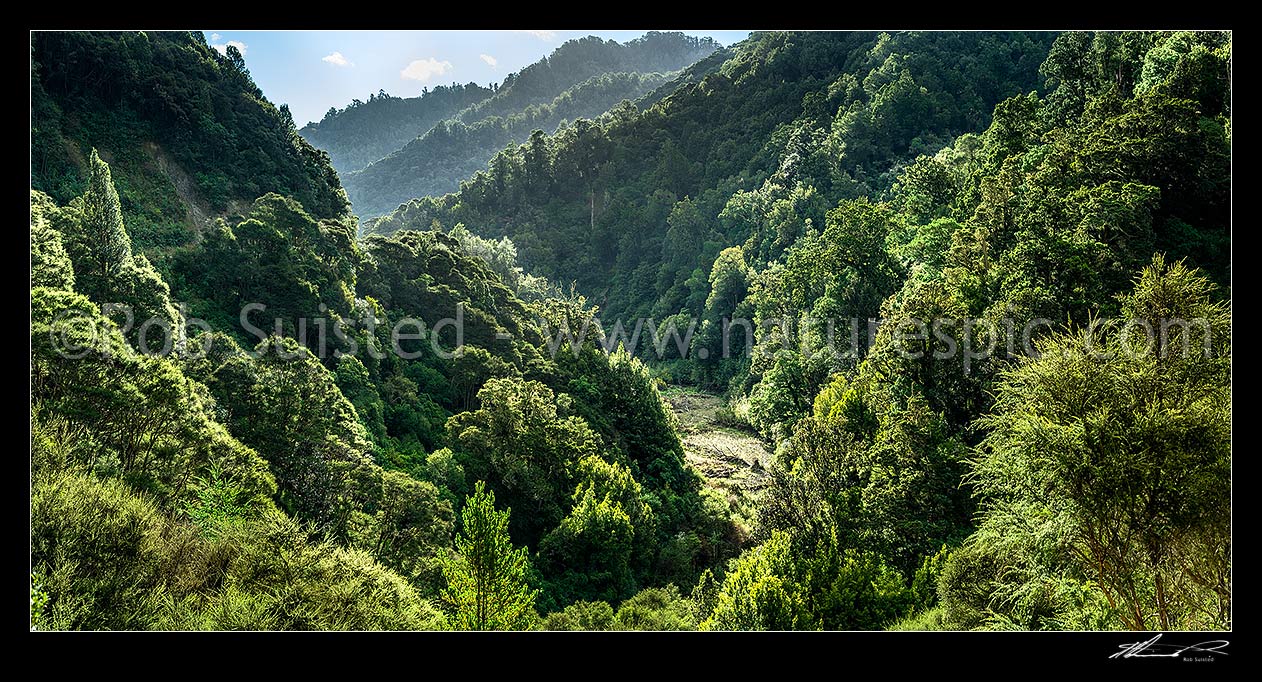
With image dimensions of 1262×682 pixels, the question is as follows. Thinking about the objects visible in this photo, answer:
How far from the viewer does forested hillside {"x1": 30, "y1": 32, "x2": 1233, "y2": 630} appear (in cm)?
1472

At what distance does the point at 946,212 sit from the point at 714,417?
1108 inches

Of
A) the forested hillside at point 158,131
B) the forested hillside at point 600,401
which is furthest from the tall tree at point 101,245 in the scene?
the forested hillside at point 158,131

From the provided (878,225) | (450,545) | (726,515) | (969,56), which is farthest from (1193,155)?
(969,56)

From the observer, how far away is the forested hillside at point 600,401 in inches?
579

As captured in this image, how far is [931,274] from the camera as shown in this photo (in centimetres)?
3838

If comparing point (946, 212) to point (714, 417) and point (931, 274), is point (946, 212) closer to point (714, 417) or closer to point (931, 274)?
point (931, 274)

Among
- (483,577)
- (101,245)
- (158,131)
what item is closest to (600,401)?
(483,577)

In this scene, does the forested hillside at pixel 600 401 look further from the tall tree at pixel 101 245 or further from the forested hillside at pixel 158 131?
the forested hillside at pixel 158 131

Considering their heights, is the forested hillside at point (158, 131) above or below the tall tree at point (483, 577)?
above
